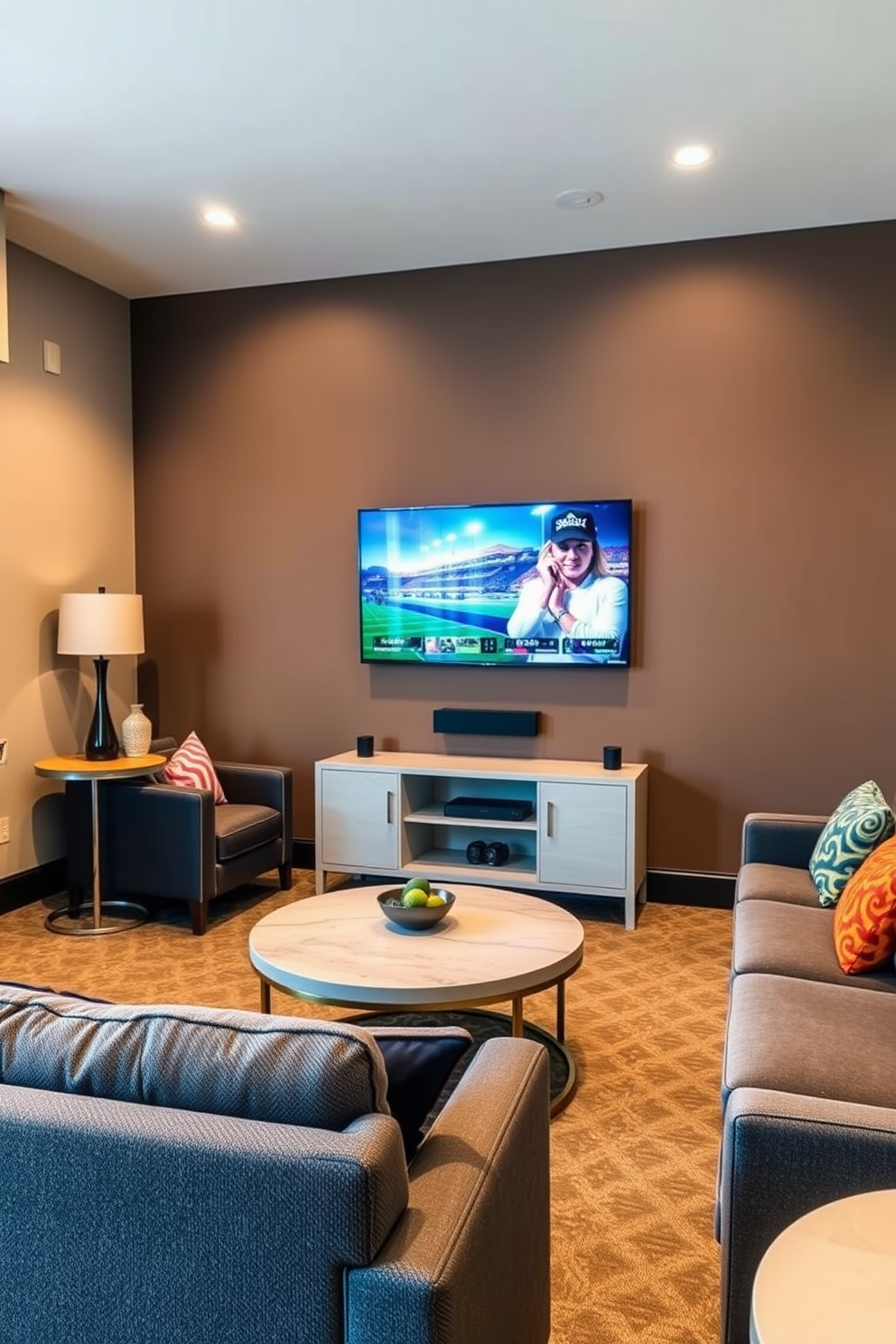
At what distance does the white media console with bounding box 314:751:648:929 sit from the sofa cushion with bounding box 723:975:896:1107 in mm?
1779

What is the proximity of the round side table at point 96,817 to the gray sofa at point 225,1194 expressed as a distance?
2.92m

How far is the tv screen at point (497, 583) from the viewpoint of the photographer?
4.39m

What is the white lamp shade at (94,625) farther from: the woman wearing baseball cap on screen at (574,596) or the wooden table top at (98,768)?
the woman wearing baseball cap on screen at (574,596)

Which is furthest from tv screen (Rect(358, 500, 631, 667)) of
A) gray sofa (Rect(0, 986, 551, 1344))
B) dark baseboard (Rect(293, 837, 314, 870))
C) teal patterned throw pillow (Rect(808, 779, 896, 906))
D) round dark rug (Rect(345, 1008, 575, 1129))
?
gray sofa (Rect(0, 986, 551, 1344))

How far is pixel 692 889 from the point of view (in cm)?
440

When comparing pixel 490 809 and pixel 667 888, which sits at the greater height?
pixel 490 809

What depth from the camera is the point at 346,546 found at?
190 inches

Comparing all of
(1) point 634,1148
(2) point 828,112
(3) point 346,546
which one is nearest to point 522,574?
(3) point 346,546

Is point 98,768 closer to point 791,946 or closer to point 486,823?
point 486,823

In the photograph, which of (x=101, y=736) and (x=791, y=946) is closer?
(x=791, y=946)

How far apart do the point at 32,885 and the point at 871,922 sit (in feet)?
11.9

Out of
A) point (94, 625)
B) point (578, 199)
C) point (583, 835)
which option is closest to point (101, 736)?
point (94, 625)

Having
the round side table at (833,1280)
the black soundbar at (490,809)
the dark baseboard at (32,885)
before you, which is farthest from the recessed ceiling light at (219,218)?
the round side table at (833,1280)

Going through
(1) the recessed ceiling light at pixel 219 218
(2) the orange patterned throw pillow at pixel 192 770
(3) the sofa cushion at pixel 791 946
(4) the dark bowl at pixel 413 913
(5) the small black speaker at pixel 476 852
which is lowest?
(5) the small black speaker at pixel 476 852
